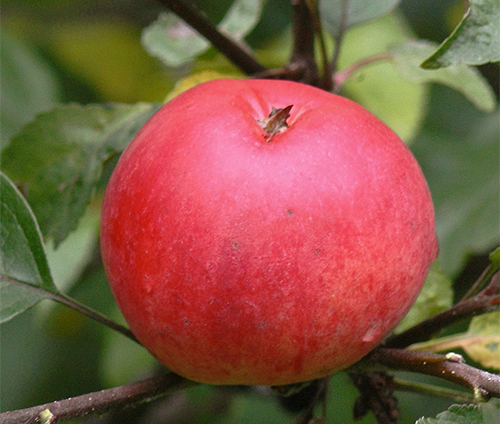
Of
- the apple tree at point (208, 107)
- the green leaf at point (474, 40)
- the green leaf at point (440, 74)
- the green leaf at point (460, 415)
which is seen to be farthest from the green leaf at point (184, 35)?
the green leaf at point (460, 415)

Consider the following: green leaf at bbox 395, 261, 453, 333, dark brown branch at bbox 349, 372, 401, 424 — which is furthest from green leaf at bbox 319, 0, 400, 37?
dark brown branch at bbox 349, 372, 401, 424

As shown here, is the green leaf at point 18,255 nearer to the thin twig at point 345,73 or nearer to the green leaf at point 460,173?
the thin twig at point 345,73

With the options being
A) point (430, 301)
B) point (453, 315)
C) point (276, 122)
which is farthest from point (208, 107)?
point (430, 301)

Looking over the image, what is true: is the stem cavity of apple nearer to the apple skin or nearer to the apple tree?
the apple skin

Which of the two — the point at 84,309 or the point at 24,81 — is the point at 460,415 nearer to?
the point at 84,309

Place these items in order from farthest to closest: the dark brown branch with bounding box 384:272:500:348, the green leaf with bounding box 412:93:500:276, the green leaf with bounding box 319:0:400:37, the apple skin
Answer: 1. the green leaf with bounding box 412:93:500:276
2. the green leaf with bounding box 319:0:400:37
3. the dark brown branch with bounding box 384:272:500:348
4. the apple skin

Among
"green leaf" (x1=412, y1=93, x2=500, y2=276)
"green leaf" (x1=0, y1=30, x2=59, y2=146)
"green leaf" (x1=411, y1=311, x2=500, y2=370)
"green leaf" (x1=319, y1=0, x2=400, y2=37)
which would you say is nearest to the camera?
"green leaf" (x1=411, y1=311, x2=500, y2=370)
